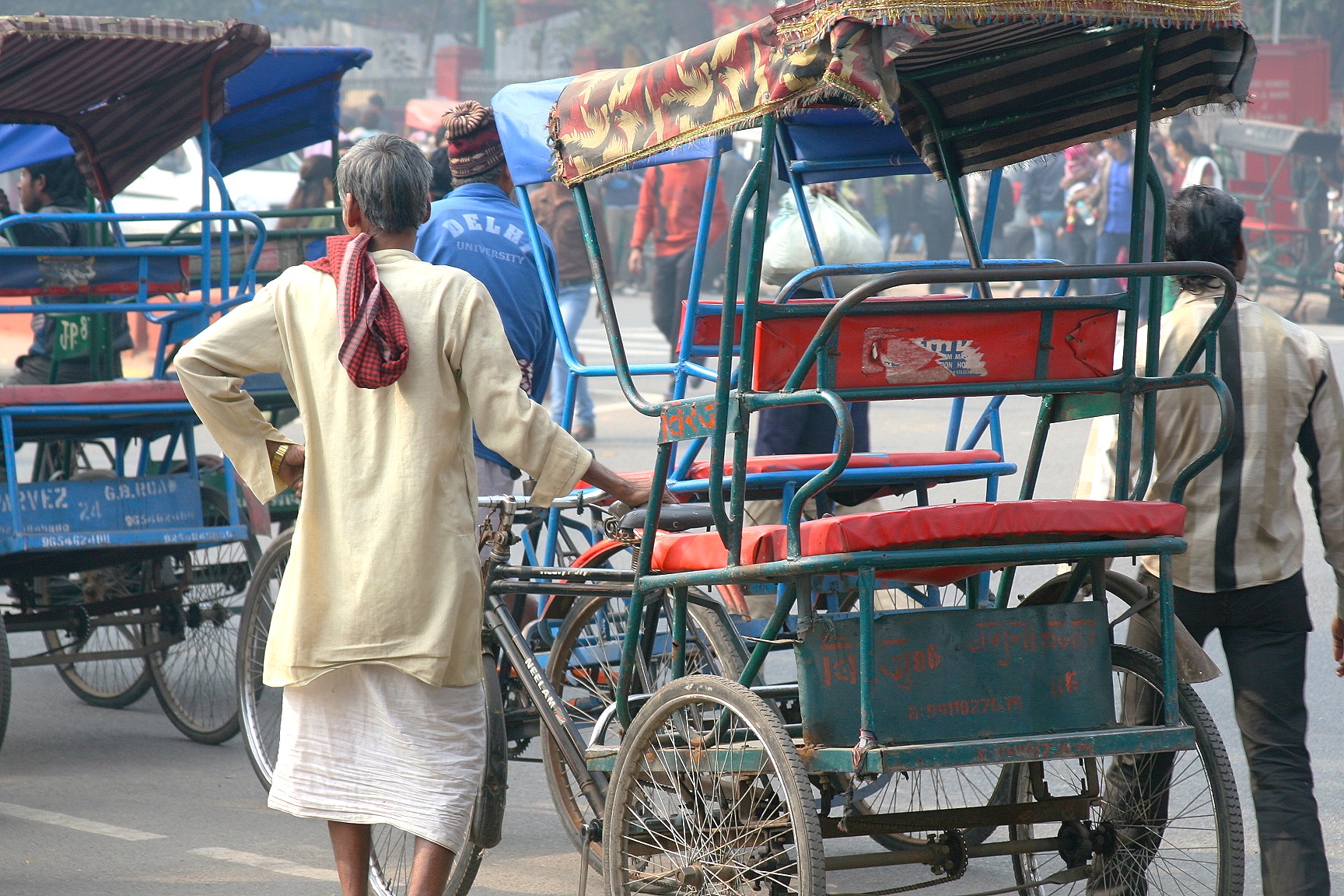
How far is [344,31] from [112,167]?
114 feet

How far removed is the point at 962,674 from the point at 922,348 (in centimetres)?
64

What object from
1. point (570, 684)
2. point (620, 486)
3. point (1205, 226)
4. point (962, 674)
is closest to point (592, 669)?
point (570, 684)

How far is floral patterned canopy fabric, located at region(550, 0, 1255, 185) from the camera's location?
8.66 feet

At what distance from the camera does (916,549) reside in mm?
2828

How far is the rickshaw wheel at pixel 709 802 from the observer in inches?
109

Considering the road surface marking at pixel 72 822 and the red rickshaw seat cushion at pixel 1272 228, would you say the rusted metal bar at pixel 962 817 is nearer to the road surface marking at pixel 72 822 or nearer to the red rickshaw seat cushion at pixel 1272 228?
the road surface marking at pixel 72 822

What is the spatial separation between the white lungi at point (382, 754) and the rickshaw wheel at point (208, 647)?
7.55ft

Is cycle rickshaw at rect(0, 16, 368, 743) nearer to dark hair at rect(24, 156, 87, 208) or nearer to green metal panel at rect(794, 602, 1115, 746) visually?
dark hair at rect(24, 156, 87, 208)

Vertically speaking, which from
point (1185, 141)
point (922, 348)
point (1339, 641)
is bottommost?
point (1339, 641)

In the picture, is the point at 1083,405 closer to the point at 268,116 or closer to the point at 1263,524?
the point at 1263,524

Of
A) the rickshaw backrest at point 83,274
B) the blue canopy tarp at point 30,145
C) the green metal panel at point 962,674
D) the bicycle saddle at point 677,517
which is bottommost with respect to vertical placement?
the green metal panel at point 962,674

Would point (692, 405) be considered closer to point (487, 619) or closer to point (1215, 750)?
point (487, 619)

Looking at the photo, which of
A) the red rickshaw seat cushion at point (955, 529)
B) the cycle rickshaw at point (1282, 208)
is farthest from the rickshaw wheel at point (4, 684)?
the cycle rickshaw at point (1282, 208)

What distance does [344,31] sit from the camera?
3903 centimetres
